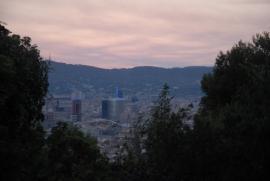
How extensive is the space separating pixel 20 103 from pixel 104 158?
26.7ft

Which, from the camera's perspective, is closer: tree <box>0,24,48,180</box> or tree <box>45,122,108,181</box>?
tree <box>0,24,48,180</box>

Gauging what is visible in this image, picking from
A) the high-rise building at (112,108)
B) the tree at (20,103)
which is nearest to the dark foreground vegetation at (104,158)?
the tree at (20,103)

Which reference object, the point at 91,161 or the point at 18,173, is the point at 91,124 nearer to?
the point at 91,161

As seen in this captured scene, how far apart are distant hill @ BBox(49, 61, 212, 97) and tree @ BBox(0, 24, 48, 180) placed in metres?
41.1

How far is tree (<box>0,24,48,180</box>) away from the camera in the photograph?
14.7 metres

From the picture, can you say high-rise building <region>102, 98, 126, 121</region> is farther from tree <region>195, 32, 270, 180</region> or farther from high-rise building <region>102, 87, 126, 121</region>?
tree <region>195, 32, 270, 180</region>

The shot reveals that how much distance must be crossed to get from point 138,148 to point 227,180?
11.3 meters

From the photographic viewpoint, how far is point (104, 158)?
76.5ft

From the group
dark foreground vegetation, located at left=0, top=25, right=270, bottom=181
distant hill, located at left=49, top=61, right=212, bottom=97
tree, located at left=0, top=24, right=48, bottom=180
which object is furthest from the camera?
distant hill, located at left=49, top=61, right=212, bottom=97

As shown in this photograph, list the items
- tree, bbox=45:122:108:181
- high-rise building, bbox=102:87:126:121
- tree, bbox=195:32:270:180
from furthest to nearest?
high-rise building, bbox=102:87:126:121
tree, bbox=45:122:108:181
tree, bbox=195:32:270:180

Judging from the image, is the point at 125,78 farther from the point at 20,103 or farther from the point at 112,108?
the point at 20,103

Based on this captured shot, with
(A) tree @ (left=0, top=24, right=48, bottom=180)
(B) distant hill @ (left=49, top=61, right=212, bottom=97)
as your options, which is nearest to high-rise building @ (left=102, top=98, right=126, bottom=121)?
(B) distant hill @ (left=49, top=61, right=212, bottom=97)

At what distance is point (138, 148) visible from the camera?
91.0ft

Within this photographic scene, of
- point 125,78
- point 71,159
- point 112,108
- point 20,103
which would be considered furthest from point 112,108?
point 20,103
